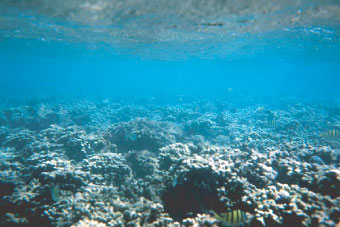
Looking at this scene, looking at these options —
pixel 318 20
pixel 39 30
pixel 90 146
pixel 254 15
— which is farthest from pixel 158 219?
pixel 39 30

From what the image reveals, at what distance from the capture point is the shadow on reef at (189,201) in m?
5.03

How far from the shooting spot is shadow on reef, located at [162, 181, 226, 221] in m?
Result: 5.03

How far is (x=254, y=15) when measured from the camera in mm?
12688

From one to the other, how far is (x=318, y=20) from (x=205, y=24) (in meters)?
8.33

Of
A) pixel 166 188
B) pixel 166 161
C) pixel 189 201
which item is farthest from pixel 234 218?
pixel 166 161

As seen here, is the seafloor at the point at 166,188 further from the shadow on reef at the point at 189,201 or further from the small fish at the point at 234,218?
the small fish at the point at 234,218

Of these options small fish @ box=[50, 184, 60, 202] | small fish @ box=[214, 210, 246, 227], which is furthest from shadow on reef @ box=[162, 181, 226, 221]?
small fish @ box=[50, 184, 60, 202]

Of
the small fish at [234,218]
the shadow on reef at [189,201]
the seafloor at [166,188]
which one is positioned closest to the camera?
the small fish at [234,218]

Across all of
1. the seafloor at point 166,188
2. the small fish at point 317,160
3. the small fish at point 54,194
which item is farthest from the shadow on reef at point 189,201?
the small fish at point 317,160

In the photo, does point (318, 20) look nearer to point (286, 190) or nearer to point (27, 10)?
point (286, 190)

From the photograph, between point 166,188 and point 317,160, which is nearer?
point 166,188

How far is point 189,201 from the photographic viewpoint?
530 centimetres

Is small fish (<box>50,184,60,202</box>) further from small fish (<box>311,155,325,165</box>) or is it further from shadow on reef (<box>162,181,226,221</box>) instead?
small fish (<box>311,155,325,165</box>)

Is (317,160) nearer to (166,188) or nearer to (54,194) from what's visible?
(166,188)
